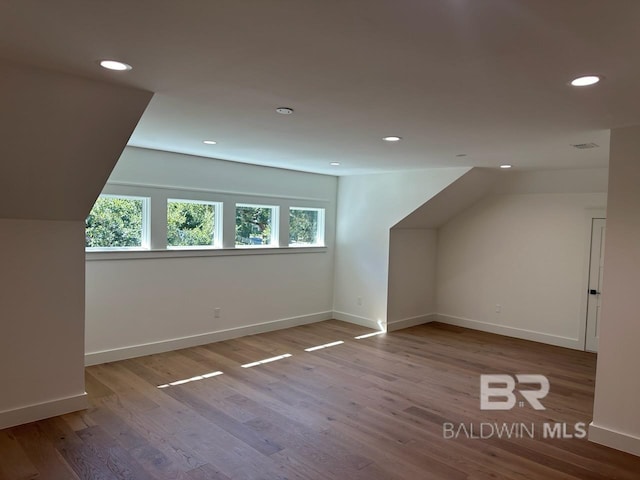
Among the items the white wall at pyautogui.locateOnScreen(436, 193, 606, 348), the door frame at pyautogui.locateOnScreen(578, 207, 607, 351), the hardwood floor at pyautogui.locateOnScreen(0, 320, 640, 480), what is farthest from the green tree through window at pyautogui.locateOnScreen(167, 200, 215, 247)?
the door frame at pyautogui.locateOnScreen(578, 207, 607, 351)

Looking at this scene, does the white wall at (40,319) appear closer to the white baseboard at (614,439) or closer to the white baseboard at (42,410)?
the white baseboard at (42,410)

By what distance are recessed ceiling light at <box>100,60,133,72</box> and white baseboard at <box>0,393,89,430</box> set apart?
8.51 feet

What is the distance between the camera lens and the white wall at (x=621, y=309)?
9.76ft

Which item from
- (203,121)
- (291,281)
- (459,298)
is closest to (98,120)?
(203,121)

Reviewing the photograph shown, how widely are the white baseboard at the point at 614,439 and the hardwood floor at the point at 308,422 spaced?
0.21 feet

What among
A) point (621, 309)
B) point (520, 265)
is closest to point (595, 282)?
point (520, 265)

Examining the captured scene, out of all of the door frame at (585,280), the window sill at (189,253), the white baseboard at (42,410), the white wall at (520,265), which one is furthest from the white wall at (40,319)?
the door frame at (585,280)

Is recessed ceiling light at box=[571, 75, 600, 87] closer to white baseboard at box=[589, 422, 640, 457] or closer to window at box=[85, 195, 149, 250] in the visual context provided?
white baseboard at box=[589, 422, 640, 457]

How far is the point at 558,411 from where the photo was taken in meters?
3.65

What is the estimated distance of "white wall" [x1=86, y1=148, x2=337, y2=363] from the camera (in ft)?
14.6

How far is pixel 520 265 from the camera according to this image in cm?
603

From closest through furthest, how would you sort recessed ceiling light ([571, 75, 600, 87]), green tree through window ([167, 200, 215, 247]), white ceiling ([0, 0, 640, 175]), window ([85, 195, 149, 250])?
white ceiling ([0, 0, 640, 175])
recessed ceiling light ([571, 75, 600, 87])
window ([85, 195, 149, 250])
green tree through window ([167, 200, 215, 247])

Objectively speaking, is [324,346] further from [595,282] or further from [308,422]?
[595,282]

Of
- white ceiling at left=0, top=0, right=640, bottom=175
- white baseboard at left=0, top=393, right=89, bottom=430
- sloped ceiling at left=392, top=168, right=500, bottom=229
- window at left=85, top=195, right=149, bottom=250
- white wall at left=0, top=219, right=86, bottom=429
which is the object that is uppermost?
white ceiling at left=0, top=0, right=640, bottom=175
